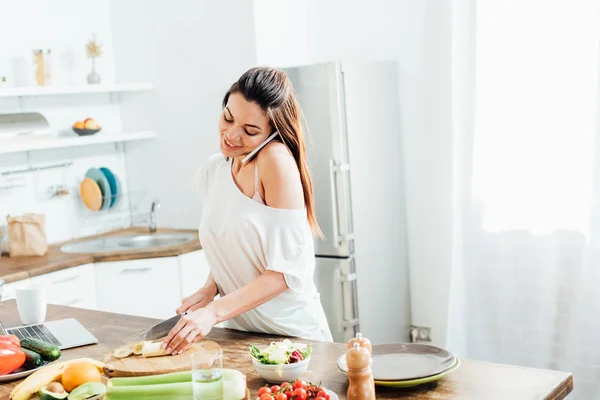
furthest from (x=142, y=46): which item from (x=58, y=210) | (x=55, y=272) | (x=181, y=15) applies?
(x=55, y=272)

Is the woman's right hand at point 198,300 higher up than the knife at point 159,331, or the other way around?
the woman's right hand at point 198,300

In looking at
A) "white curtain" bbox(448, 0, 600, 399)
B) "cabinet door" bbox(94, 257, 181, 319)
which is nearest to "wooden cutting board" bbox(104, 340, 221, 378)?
"cabinet door" bbox(94, 257, 181, 319)

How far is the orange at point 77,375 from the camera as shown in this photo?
70.0 inches

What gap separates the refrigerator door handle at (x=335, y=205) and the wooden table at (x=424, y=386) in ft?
5.03

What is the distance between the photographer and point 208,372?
1.54 metres

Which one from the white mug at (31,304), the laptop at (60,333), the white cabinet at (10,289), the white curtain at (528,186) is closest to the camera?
the laptop at (60,333)

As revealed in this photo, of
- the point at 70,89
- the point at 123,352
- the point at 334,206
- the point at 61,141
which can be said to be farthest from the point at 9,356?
the point at 70,89

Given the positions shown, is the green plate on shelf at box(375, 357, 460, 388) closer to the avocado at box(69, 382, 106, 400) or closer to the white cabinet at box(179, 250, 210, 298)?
the avocado at box(69, 382, 106, 400)

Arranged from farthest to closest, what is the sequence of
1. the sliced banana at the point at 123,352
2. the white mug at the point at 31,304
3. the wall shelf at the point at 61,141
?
the wall shelf at the point at 61,141 → the white mug at the point at 31,304 → the sliced banana at the point at 123,352

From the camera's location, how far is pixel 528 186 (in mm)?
3609

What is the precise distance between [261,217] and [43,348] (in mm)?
661

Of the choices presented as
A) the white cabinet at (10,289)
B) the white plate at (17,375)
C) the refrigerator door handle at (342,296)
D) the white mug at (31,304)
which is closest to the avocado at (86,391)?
the white plate at (17,375)

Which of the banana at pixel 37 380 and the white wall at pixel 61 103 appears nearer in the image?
the banana at pixel 37 380

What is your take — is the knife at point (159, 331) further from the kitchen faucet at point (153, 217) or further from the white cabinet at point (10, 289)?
the kitchen faucet at point (153, 217)
